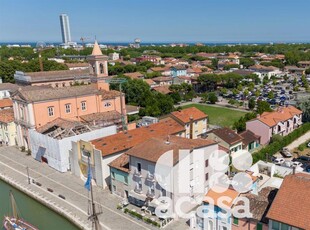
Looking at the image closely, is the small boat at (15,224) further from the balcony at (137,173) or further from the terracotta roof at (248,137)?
the terracotta roof at (248,137)

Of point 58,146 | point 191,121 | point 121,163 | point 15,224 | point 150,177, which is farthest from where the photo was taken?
point 191,121

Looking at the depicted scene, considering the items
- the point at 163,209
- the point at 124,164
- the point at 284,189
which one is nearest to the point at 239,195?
the point at 284,189

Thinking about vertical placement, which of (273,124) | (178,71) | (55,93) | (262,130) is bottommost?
Answer: (262,130)

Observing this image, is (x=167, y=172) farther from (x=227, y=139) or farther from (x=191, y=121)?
Answer: (x=191, y=121)

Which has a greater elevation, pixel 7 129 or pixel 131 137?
pixel 131 137

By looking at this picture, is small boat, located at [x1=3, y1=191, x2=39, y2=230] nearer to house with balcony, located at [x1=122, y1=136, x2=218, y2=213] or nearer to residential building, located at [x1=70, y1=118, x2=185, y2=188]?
residential building, located at [x1=70, y1=118, x2=185, y2=188]

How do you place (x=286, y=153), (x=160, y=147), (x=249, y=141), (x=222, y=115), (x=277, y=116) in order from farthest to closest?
(x=222, y=115)
(x=277, y=116)
(x=249, y=141)
(x=286, y=153)
(x=160, y=147)

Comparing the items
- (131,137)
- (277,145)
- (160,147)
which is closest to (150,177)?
(160,147)

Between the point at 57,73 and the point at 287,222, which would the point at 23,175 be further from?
the point at 57,73
